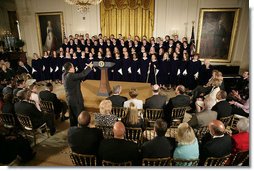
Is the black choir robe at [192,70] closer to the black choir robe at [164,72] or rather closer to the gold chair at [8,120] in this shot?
the black choir robe at [164,72]

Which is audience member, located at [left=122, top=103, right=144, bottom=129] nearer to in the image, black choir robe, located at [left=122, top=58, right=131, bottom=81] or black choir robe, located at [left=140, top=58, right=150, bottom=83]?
black choir robe, located at [left=140, top=58, right=150, bottom=83]

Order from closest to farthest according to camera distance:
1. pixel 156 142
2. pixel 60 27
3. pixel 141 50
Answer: pixel 156 142 < pixel 141 50 < pixel 60 27

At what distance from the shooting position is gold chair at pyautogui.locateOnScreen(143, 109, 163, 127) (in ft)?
15.1

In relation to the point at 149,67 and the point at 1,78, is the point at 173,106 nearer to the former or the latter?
the point at 149,67

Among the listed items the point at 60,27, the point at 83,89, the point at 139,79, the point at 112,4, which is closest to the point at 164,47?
the point at 139,79

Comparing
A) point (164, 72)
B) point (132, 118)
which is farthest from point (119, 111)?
point (164, 72)

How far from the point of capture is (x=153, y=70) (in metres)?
8.67

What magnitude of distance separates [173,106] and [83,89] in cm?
364

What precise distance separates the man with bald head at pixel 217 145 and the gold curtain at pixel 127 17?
869 cm

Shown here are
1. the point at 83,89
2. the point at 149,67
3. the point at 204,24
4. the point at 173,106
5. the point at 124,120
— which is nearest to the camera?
the point at 124,120

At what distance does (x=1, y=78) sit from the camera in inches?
300

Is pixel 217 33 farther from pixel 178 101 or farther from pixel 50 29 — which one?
pixel 50 29

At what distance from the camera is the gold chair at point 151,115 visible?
4590mm

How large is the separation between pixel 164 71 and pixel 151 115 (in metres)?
4.26
